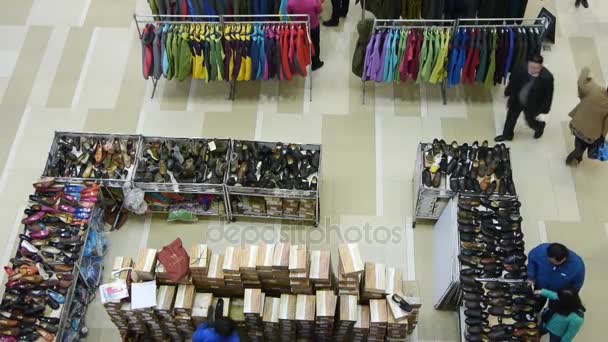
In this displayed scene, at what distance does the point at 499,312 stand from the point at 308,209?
92.6 inches

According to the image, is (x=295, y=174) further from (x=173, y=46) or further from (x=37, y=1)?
(x=37, y=1)

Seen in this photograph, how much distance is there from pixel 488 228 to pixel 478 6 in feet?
10.4

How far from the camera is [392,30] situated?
7367mm

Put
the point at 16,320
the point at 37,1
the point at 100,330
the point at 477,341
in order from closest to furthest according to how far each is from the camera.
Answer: the point at 477,341
the point at 16,320
the point at 100,330
the point at 37,1

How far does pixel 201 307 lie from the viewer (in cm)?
575

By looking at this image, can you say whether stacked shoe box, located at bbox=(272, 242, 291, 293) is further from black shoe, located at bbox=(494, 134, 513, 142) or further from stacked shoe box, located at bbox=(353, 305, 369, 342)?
black shoe, located at bbox=(494, 134, 513, 142)

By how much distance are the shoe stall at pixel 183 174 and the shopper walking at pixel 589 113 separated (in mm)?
4021

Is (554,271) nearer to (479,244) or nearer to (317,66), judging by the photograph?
(479,244)

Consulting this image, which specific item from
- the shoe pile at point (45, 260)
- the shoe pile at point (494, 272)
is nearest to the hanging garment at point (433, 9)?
the shoe pile at point (494, 272)

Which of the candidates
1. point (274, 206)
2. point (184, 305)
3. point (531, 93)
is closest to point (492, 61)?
point (531, 93)

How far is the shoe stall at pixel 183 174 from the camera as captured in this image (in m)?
6.68

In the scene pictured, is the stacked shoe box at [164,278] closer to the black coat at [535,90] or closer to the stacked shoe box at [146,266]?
the stacked shoe box at [146,266]

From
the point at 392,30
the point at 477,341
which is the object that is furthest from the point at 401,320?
the point at 392,30

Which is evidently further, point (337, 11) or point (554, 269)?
point (337, 11)
